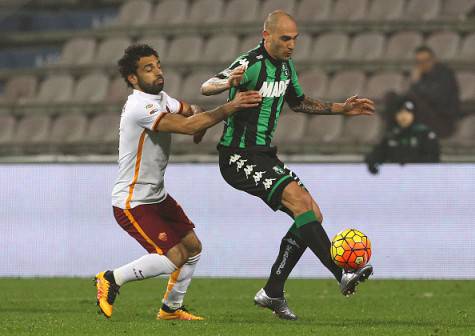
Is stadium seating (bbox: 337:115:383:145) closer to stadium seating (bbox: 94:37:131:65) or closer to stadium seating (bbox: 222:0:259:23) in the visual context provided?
stadium seating (bbox: 222:0:259:23)

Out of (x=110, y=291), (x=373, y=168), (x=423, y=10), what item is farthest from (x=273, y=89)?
(x=423, y=10)

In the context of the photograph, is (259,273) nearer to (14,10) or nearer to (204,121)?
(204,121)

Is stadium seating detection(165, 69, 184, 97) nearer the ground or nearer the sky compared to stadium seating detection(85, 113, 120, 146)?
nearer the sky

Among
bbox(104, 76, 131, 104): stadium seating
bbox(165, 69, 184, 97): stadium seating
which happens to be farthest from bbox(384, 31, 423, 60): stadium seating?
bbox(104, 76, 131, 104): stadium seating

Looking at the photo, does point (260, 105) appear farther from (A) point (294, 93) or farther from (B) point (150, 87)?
(B) point (150, 87)

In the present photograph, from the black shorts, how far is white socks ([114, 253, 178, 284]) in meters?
0.68

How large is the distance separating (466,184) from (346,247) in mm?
5248

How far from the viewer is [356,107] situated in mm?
7863

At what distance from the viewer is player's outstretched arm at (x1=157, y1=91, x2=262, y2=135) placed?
23.3 feet

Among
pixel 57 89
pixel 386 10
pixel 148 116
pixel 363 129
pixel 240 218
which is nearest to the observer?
pixel 148 116

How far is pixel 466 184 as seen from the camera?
12234mm

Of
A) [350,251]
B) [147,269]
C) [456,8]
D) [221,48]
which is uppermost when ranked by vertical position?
[456,8]

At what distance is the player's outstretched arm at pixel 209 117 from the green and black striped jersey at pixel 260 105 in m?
0.28

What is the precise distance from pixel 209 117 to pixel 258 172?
0.55 metres
